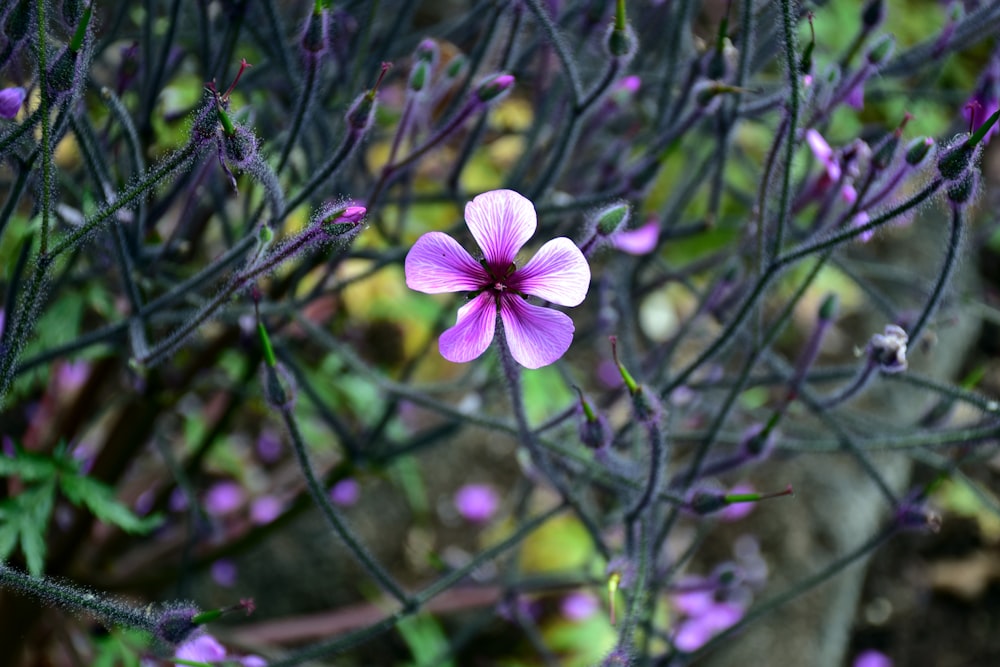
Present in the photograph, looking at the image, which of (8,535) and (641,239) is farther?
(641,239)

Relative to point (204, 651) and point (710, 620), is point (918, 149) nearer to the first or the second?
point (204, 651)

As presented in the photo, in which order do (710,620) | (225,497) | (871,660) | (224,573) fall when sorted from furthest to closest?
1. (871,660)
2. (225,497)
3. (224,573)
4. (710,620)

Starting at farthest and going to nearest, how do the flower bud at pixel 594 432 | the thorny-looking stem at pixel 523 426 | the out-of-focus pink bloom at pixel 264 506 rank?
the out-of-focus pink bloom at pixel 264 506, the flower bud at pixel 594 432, the thorny-looking stem at pixel 523 426

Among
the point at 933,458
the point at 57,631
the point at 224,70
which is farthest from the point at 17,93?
the point at 933,458

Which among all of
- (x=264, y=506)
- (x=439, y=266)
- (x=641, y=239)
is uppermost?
(x=264, y=506)

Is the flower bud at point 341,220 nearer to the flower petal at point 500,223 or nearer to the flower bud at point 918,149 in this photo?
the flower petal at point 500,223

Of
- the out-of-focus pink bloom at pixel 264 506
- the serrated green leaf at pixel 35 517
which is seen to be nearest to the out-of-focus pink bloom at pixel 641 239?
the serrated green leaf at pixel 35 517

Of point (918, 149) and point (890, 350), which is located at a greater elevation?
point (918, 149)

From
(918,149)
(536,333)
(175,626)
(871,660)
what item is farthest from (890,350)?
(871,660)
